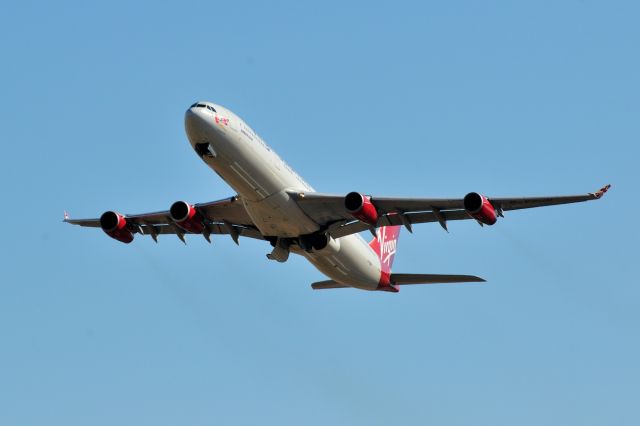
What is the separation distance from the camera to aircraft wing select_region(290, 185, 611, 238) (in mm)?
50000

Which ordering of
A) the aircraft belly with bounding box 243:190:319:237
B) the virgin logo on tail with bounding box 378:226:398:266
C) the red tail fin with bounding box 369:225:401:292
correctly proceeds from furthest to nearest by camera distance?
the virgin logo on tail with bounding box 378:226:398:266
the red tail fin with bounding box 369:225:401:292
the aircraft belly with bounding box 243:190:319:237

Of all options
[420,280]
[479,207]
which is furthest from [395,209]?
[420,280]

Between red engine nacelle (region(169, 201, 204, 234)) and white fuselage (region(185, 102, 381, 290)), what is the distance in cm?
344

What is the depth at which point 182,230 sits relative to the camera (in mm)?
57562

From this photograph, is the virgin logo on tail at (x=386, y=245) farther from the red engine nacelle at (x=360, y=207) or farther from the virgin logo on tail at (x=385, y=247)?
the red engine nacelle at (x=360, y=207)

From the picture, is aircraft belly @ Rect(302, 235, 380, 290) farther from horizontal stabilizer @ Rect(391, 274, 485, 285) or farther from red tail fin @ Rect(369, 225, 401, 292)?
horizontal stabilizer @ Rect(391, 274, 485, 285)

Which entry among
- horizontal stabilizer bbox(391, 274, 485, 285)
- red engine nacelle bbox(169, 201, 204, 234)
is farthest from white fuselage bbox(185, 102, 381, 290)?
horizontal stabilizer bbox(391, 274, 485, 285)

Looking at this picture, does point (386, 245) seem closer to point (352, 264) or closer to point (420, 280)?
point (420, 280)

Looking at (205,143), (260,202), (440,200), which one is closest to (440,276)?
(440,200)

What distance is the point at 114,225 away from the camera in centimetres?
5653

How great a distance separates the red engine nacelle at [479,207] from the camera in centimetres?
4919

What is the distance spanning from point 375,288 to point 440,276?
4094 mm

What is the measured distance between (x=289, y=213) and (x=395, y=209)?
4.89 meters

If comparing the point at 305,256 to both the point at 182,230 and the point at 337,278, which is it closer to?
the point at 337,278
